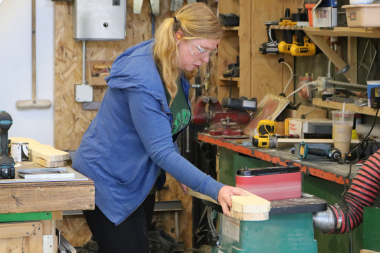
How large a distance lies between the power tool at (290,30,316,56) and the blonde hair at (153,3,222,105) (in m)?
1.66

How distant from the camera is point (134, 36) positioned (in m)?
4.11

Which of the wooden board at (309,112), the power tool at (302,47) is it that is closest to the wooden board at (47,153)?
the wooden board at (309,112)

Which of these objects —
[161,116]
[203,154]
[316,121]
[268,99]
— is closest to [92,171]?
[161,116]

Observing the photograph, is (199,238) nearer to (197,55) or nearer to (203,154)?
(203,154)

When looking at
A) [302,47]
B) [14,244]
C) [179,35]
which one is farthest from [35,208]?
[302,47]

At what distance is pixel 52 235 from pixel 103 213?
0.64 ft

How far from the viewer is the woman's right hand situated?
141 cm

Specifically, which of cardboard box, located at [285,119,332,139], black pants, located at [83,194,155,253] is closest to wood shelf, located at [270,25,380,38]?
cardboard box, located at [285,119,332,139]

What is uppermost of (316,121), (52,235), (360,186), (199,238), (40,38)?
(40,38)

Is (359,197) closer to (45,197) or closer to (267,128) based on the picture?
(45,197)

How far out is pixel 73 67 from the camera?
402 centimetres

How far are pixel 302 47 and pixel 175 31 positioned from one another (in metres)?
1.74

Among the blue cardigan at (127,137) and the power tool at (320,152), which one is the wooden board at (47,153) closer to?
the blue cardigan at (127,137)

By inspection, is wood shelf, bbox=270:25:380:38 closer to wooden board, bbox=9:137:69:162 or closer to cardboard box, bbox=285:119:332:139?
cardboard box, bbox=285:119:332:139
